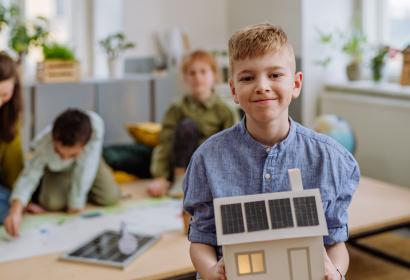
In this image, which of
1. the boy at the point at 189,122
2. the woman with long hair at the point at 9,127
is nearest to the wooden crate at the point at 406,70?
the boy at the point at 189,122

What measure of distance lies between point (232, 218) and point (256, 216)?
0.04 m

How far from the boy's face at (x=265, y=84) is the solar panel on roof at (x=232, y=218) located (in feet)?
0.66

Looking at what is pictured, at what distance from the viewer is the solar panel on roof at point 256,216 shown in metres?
1.12

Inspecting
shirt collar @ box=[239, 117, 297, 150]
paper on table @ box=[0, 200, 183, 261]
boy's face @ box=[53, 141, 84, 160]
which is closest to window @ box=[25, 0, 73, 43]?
boy's face @ box=[53, 141, 84, 160]

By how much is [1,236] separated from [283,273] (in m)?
1.50

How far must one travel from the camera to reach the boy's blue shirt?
1280 millimetres

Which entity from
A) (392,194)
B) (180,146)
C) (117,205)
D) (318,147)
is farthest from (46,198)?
(318,147)

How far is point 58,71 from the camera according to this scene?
3.74 m

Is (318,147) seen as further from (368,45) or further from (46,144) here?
(368,45)

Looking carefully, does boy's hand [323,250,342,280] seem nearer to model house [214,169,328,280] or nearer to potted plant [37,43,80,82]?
model house [214,169,328,280]

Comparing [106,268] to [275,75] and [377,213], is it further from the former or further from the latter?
[377,213]

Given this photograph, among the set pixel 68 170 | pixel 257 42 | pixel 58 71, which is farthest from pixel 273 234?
pixel 58 71

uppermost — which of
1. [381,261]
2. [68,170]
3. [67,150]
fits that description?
[67,150]

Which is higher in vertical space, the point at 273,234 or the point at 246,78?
the point at 246,78
